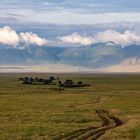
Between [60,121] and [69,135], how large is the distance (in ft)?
42.5

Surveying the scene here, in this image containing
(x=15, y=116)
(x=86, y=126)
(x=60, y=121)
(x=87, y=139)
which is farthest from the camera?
(x=15, y=116)

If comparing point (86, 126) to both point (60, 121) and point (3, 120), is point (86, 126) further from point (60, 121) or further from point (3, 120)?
point (3, 120)

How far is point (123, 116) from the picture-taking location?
6125 centimetres

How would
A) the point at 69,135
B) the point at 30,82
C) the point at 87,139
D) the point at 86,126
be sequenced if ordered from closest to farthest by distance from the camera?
1. the point at 87,139
2. the point at 69,135
3. the point at 86,126
4. the point at 30,82

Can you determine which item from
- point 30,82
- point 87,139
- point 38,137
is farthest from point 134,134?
→ point 30,82

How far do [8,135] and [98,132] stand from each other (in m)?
8.07

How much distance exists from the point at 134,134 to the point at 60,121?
13511 mm

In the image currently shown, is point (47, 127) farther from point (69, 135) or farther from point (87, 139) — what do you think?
point (87, 139)

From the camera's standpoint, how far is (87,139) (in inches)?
1511

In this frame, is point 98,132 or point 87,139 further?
point 98,132

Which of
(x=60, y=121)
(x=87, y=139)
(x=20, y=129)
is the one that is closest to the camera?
(x=87, y=139)

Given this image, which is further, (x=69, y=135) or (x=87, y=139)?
(x=69, y=135)

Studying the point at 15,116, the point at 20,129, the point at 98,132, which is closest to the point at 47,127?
the point at 20,129

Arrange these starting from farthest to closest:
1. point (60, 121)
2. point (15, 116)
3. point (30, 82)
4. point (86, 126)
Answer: point (30, 82) < point (15, 116) < point (60, 121) < point (86, 126)
